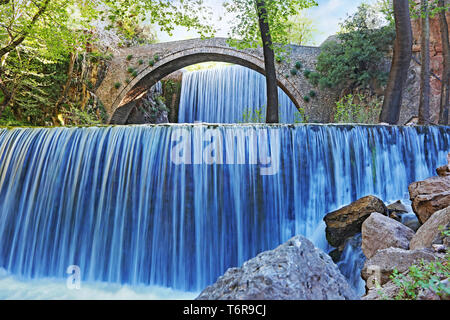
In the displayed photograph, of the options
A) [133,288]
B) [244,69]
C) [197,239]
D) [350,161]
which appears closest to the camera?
[133,288]

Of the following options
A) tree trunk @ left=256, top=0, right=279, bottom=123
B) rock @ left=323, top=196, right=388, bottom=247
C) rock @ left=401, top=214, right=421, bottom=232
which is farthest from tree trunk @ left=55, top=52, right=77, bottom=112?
rock @ left=401, top=214, right=421, bottom=232

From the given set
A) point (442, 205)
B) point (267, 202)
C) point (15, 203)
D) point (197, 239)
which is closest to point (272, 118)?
point (267, 202)

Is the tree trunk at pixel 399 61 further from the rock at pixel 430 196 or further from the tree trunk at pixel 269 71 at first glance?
the rock at pixel 430 196

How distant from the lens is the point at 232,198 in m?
4.18

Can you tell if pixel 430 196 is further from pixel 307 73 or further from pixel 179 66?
pixel 179 66

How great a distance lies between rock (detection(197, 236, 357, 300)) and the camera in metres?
1.24

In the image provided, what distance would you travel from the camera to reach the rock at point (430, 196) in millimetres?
2936

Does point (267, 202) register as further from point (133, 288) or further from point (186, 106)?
point (186, 106)

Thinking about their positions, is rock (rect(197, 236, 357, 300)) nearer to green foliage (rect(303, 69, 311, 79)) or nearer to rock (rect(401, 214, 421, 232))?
rock (rect(401, 214, 421, 232))

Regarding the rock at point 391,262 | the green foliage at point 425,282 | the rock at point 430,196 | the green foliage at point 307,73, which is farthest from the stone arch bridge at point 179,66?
the green foliage at point 425,282

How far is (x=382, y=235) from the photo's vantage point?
281 cm

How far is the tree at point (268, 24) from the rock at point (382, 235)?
503cm

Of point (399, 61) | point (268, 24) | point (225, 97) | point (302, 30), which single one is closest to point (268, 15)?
point (268, 24)

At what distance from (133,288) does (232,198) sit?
1.75 m
